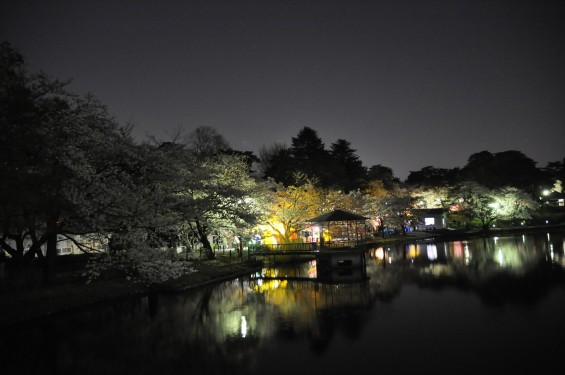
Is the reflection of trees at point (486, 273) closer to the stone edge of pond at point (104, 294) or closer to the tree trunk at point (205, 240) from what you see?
the stone edge of pond at point (104, 294)

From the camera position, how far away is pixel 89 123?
17047mm

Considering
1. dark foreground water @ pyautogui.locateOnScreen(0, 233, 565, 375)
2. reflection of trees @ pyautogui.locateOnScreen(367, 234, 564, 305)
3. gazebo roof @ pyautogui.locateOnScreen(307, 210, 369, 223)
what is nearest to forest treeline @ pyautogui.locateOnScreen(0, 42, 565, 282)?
dark foreground water @ pyautogui.locateOnScreen(0, 233, 565, 375)

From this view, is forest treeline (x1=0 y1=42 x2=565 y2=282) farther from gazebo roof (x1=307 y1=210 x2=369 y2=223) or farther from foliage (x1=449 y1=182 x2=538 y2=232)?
foliage (x1=449 y1=182 x2=538 y2=232)

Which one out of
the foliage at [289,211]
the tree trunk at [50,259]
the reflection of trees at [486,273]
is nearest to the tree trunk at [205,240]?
the foliage at [289,211]

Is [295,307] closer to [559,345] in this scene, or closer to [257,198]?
[559,345]

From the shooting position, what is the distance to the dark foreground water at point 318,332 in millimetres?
10320

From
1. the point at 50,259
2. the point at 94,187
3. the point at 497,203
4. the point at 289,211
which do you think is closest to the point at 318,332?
the point at 94,187

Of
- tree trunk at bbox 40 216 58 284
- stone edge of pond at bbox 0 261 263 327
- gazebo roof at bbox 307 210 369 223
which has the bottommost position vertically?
stone edge of pond at bbox 0 261 263 327

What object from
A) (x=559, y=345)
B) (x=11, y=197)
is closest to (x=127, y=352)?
(x=11, y=197)

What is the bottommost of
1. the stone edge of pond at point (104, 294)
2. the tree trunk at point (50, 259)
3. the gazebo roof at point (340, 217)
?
the stone edge of pond at point (104, 294)

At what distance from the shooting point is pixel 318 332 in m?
13.1

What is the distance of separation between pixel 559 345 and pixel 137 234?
52.5ft

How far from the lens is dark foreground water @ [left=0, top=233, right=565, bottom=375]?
1032 cm

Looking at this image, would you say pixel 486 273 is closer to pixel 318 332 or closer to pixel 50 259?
pixel 318 332
